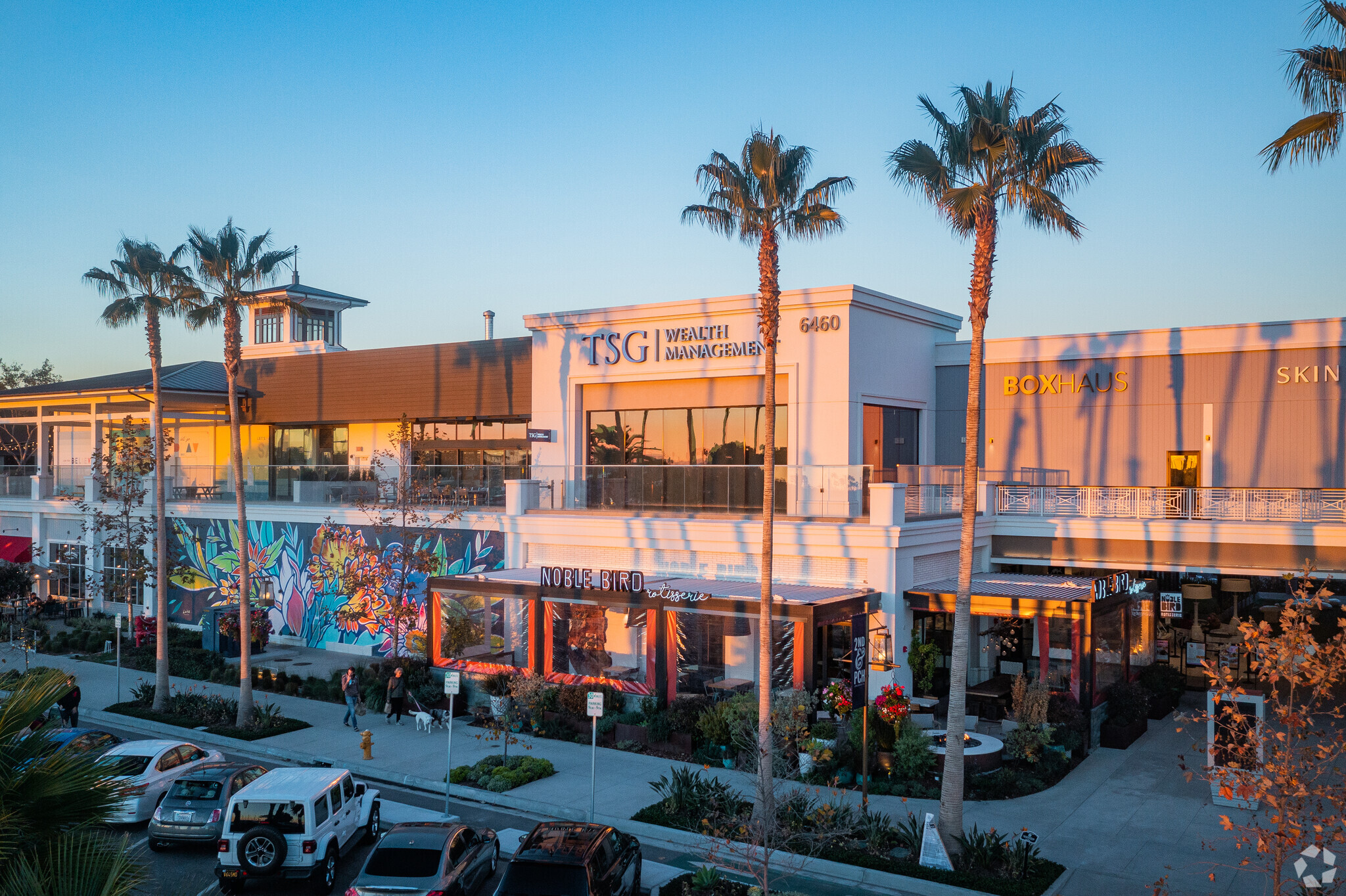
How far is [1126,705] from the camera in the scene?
2422 centimetres

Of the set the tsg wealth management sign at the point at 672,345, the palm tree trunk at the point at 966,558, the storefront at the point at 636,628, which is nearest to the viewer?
the palm tree trunk at the point at 966,558

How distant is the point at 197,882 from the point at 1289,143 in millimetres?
19468

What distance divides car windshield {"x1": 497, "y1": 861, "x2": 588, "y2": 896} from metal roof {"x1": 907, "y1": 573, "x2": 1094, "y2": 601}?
13.3 metres

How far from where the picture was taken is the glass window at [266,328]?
163 feet

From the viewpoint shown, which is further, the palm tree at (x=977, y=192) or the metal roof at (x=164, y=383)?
the metal roof at (x=164, y=383)

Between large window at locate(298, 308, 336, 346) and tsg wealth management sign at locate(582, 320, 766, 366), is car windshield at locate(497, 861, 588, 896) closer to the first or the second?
tsg wealth management sign at locate(582, 320, 766, 366)

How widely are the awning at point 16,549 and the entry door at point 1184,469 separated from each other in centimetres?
4546

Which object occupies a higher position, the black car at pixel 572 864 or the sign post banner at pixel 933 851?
the black car at pixel 572 864

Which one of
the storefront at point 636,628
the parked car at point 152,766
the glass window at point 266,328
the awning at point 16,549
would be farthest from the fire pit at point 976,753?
the awning at point 16,549

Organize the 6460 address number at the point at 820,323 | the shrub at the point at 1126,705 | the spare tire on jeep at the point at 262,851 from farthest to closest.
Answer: the 6460 address number at the point at 820,323 < the shrub at the point at 1126,705 < the spare tire on jeep at the point at 262,851

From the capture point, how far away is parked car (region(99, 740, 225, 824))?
18.6m

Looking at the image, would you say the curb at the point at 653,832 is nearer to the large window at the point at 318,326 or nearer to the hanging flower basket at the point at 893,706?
the hanging flower basket at the point at 893,706

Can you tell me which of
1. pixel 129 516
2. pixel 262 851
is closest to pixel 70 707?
pixel 129 516

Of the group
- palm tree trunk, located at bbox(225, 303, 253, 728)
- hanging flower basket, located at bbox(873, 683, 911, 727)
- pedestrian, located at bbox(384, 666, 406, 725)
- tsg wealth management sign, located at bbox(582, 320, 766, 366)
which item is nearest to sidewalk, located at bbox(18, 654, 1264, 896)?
pedestrian, located at bbox(384, 666, 406, 725)
